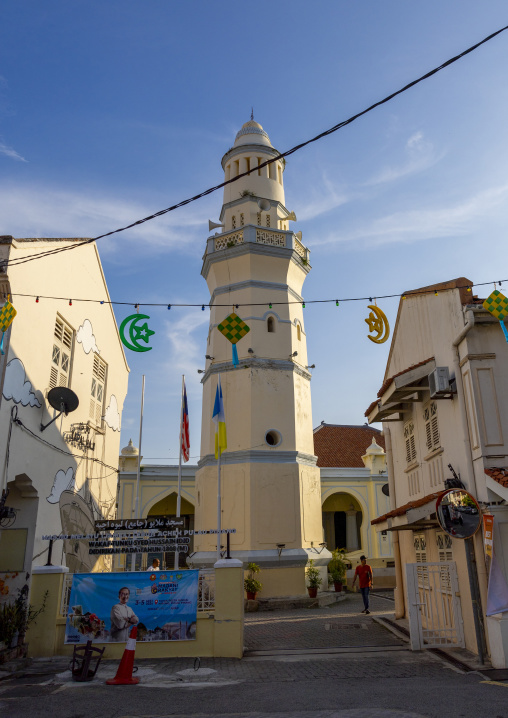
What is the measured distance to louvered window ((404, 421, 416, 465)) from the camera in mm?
14703

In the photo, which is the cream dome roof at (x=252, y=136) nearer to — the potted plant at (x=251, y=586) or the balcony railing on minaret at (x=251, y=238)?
→ the balcony railing on minaret at (x=251, y=238)

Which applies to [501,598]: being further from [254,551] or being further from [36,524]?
[254,551]

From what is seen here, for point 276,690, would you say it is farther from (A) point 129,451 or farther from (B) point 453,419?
(A) point 129,451

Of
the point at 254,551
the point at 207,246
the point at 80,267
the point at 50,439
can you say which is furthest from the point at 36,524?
the point at 207,246

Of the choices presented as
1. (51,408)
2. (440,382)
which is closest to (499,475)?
(440,382)

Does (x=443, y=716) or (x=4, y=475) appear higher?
(x=4, y=475)

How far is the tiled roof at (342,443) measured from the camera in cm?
3425

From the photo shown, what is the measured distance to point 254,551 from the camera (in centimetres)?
1930

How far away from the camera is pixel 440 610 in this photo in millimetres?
11375

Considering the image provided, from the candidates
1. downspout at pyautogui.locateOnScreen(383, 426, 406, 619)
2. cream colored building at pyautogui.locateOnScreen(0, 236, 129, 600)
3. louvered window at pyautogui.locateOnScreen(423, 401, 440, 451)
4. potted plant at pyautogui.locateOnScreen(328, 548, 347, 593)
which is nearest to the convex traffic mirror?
louvered window at pyautogui.locateOnScreen(423, 401, 440, 451)

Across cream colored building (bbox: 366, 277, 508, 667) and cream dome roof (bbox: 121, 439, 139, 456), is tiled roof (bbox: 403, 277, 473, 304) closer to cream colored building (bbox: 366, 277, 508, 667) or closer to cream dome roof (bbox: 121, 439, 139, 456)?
cream colored building (bbox: 366, 277, 508, 667)

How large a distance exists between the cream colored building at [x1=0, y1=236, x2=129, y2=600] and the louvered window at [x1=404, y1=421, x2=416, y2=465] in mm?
8738

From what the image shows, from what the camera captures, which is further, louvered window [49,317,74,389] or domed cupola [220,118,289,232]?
domed cupola [220,118,289,232]

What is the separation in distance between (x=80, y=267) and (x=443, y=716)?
521 inches
